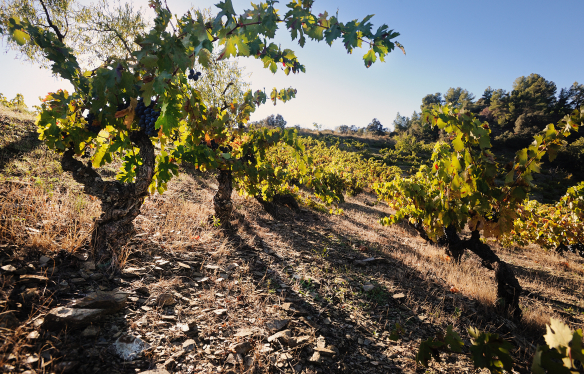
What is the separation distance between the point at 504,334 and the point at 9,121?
41.2 ft

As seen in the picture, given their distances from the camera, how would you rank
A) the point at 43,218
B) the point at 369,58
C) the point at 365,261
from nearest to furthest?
the point at 369,58
the point at 43,218
the point at 365,261

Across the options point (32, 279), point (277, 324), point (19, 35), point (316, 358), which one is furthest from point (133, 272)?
point (19, 35)

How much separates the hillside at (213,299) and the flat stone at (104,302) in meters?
0.01

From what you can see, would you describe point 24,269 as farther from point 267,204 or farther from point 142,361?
point 267,204

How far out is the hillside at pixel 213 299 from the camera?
180 cm

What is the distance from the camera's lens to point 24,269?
85.5 inches

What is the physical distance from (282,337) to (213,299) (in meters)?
0.89

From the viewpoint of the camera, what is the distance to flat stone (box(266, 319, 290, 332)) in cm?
234

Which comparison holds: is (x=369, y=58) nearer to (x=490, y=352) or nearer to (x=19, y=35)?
(x=490, y=352)

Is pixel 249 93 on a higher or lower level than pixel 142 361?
higher

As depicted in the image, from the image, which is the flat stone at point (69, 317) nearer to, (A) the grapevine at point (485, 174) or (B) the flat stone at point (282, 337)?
(B) the flat stone at point (282, 337)

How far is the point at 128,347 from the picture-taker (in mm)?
1804

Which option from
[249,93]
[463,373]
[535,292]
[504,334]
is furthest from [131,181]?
[535,292]

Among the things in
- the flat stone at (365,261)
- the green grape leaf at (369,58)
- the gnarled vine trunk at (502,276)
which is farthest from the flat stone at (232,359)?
the gnarled vine trunk at (502,276)
